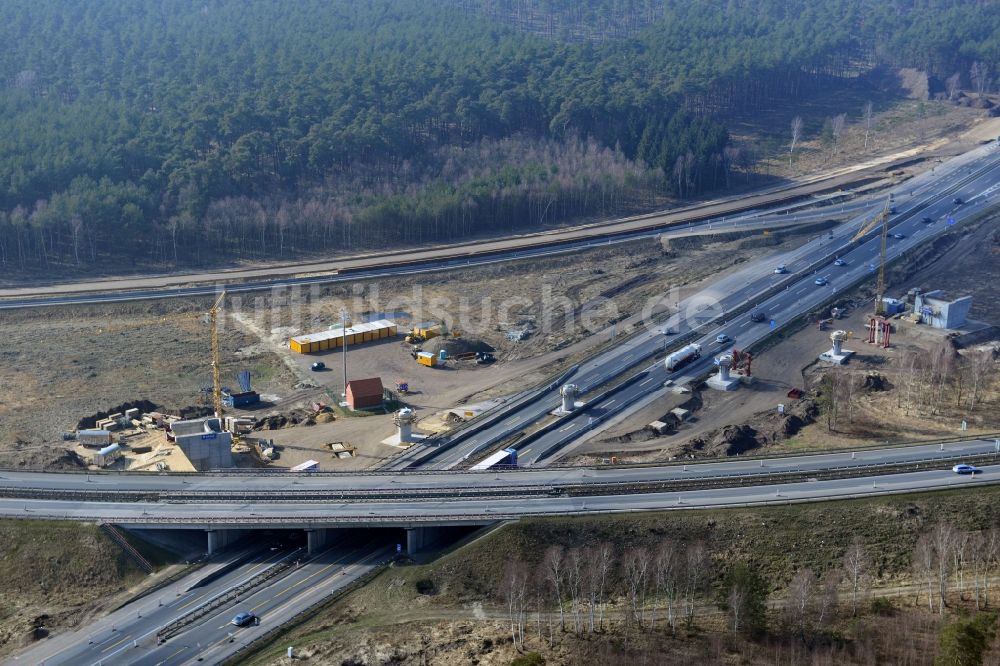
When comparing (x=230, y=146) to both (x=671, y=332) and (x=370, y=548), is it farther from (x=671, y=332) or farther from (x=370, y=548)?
(x=370, y=548)

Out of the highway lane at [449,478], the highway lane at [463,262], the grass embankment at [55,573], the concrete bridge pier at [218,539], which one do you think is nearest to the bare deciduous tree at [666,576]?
the highway lane at [449,478]

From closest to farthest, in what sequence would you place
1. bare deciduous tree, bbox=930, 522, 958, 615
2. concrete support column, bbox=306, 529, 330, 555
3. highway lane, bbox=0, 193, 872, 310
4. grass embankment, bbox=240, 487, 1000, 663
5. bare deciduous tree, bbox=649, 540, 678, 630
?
bare deciduous tree, bbox=930, 522, 958, 615, grass embankment, bbox=240, 487, 1000, 663, bare deciduous tree, bbox=649, 540, 678, 630, concrete support column, bbox=306, 529, 330, 555, highway lane, bbox=0, 193, 872, 310

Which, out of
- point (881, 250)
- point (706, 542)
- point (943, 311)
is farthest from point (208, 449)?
point (881, 250)

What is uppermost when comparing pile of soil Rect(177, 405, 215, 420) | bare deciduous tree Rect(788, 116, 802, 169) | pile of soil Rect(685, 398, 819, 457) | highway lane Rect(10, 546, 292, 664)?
bare deciduous tree Rect(788, 116, 802, 169)

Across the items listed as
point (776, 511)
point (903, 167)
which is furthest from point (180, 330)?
point (903, 167)

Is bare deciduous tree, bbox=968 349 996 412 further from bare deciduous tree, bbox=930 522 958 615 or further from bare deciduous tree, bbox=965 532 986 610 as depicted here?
bare deciduous tree, bbox=930 522 958 615

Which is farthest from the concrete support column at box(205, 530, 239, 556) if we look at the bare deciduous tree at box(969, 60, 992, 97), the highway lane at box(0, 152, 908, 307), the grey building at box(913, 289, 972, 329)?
the bare deciduous tree at box(969, 60, 992, 97)
